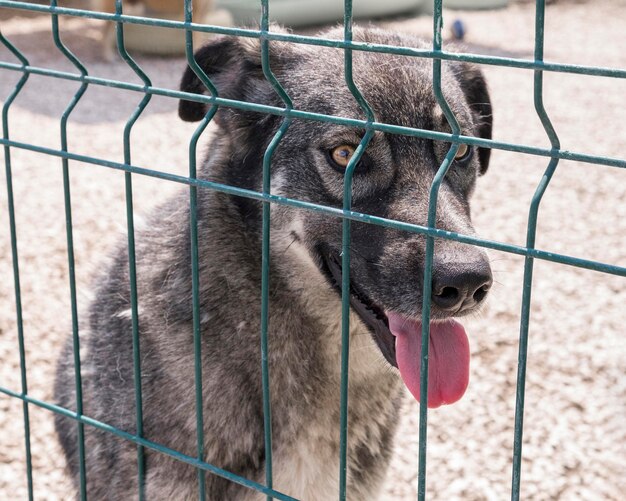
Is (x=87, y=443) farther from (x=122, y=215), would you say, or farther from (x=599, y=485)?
(x=122, y=215)

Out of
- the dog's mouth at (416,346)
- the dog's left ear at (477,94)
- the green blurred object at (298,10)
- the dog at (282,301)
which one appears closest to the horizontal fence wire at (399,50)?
the dog at (282,301)

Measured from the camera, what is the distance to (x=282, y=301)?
2.66 meters

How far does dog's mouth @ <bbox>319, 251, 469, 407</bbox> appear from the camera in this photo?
2.25 meters

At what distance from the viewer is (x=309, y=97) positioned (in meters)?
2.65

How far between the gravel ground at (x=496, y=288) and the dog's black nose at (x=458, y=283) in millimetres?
398

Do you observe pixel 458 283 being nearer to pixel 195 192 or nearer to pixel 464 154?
pixel 195 192

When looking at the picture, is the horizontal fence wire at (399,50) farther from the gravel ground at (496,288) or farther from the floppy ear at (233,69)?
the gravel ground at (496,288)

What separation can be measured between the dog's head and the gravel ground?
0.29 metres

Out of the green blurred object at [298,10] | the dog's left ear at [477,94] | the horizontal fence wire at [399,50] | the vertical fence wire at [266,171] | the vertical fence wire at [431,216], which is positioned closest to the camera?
the horizontal fence wire at [399,50]

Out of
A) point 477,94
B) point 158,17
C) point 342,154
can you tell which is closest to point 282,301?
point 342,154

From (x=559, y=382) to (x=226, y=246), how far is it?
2308 mm

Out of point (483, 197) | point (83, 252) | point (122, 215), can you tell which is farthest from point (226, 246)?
point (483, 197)

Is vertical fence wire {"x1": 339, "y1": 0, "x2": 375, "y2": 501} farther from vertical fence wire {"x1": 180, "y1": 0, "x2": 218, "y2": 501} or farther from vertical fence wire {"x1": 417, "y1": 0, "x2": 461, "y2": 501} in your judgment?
vertical fence wire {"x1": 180, "y1": 0, "x2": 218, "y2": 501}

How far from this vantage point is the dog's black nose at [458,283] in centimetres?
199
